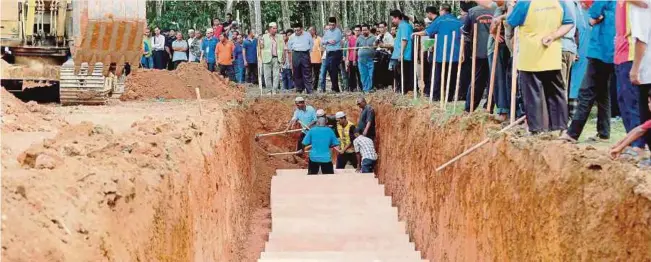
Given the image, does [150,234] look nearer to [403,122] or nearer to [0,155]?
[0,155]

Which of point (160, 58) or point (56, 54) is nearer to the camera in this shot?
point (56, 54)

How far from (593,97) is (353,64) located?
14.1 metres

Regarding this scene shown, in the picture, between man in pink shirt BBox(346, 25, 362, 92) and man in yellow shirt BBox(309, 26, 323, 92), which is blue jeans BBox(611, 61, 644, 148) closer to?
man in pink shirt BBox(346, 25, 362, 92)

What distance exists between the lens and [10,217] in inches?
182

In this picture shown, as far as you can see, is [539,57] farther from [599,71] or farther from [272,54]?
[272,54]

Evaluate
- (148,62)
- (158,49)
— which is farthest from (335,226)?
(148,62)

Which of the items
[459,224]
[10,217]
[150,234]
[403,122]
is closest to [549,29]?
[459,224]

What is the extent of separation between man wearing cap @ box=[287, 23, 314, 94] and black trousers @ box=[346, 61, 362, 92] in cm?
127

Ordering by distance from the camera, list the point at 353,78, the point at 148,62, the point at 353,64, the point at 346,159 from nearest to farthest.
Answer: the point at 346,159 < the point at 353,64 < the point at 353,78 < the point at 148,62

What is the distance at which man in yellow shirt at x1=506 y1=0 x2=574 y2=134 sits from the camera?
880 centimetres

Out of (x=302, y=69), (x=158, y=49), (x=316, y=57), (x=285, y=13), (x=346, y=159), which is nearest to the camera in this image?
(x=346, y=159)

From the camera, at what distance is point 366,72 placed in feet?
70.6

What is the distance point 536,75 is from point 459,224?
109 inches

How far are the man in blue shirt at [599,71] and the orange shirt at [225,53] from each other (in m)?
16.6
